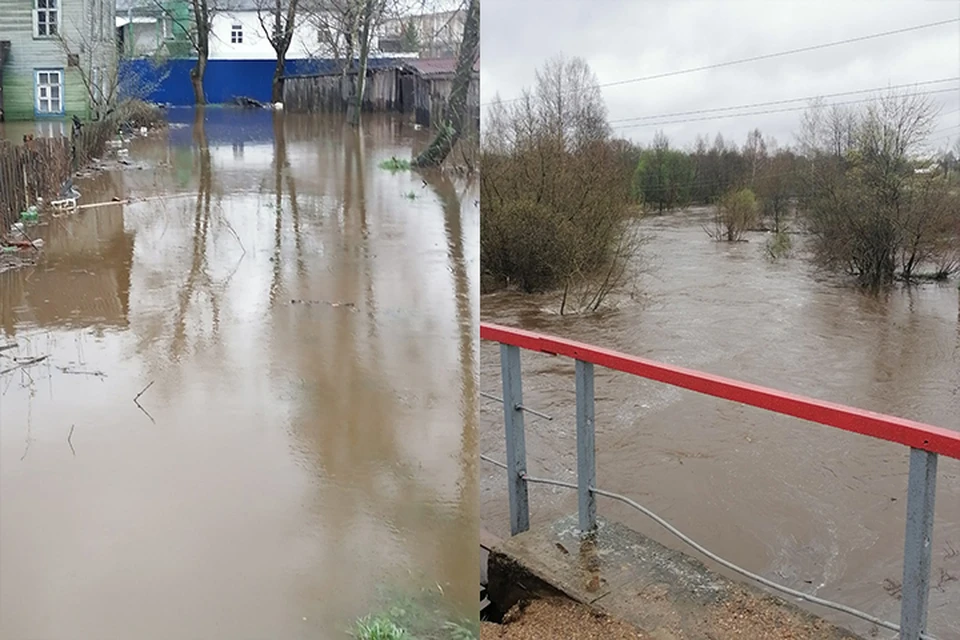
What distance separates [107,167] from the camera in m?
0.96

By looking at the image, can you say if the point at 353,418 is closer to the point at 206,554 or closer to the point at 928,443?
the point at 206,554

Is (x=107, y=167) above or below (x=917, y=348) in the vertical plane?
above

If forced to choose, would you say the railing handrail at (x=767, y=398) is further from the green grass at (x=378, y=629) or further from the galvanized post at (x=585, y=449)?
the green grass at (x=378, y=629)

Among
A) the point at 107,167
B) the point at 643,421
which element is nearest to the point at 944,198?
the point at 643,421

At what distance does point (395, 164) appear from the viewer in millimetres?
1082

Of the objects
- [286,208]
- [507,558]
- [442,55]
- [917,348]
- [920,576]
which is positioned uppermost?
[442,55]

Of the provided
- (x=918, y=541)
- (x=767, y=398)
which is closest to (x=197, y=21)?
(x=767, y=398)

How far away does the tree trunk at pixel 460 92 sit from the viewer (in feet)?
2.43

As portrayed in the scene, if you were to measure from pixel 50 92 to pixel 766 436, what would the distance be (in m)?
4.02

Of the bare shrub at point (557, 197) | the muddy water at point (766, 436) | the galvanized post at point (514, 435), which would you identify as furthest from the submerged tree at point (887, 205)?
the galvanized post at point (514, 435)

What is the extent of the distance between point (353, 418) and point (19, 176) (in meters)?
0.54

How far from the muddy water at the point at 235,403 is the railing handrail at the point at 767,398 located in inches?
6.9

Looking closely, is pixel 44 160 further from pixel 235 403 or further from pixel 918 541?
pixel 918 541

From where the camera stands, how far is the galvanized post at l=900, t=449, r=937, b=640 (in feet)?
3.25
